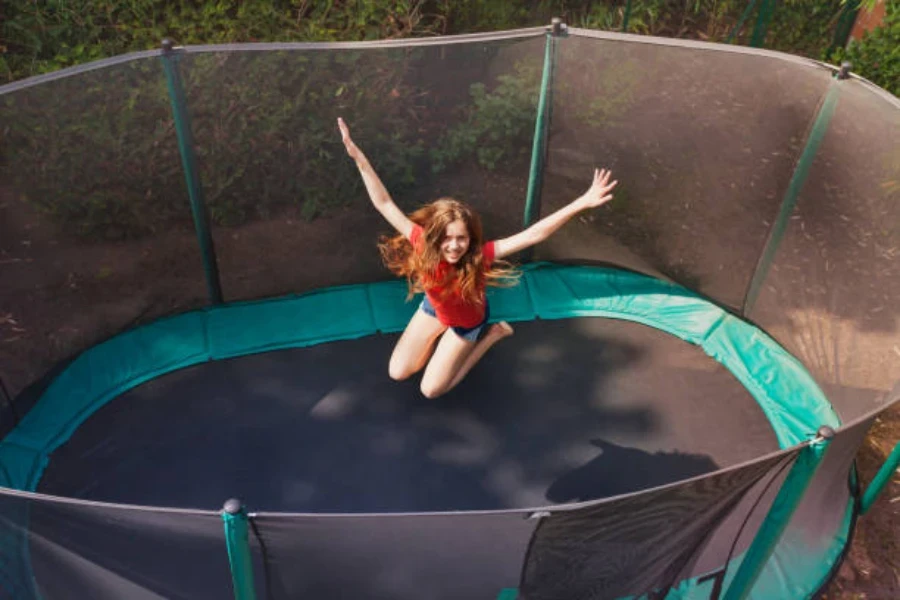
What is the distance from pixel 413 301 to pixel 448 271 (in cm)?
100

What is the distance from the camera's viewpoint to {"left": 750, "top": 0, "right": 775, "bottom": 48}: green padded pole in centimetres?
636

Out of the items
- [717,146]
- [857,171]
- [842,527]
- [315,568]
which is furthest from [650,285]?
[315,568]

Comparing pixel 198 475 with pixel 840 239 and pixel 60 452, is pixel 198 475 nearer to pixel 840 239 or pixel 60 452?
pixel 60 452

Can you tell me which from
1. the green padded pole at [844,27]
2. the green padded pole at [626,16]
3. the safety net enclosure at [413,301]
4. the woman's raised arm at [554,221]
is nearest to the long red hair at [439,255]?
the woman's raised arm at [554,221]

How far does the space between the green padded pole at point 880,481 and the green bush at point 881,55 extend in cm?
279

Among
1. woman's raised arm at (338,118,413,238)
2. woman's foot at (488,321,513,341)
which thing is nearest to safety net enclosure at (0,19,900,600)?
woman's foot at (488,321,513,341)

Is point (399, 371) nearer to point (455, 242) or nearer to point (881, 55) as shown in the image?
point (455, 242)

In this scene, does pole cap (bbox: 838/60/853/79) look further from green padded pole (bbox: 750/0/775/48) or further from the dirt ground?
green padded pole (bbox: 750/0/775/48)

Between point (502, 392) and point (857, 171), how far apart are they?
1.85 m

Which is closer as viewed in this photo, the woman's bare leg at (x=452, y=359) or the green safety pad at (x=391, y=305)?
the woman's bare leg at (x=452, y=359)

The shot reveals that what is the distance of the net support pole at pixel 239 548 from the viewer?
1.92m

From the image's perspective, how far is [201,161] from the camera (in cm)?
403

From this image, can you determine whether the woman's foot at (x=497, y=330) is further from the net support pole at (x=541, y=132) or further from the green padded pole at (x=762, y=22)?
the green padded pole at (x=762, y=22)

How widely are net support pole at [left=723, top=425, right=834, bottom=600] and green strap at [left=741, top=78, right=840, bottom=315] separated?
72.9 inches
